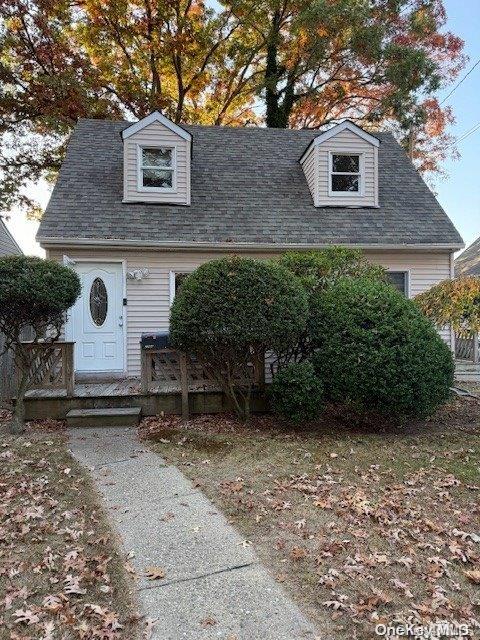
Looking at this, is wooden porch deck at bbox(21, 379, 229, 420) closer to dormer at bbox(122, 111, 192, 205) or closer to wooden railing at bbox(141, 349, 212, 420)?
wooden railing at bbox(141, 349, 212, 420)

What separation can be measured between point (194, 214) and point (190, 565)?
319 inches

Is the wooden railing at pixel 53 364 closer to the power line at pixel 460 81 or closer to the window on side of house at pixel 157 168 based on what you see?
the window on side of house at pixel 157 168

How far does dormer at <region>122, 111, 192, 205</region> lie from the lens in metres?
10.1

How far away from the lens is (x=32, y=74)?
16703mm

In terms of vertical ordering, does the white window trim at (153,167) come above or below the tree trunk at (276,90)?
below

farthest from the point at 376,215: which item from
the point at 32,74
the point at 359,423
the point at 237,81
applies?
the point at 32,74

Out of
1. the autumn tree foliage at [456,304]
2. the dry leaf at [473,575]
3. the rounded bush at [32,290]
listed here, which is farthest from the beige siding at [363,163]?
the dry leaf at [473,575]

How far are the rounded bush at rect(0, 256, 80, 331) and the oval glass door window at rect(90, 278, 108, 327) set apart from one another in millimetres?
2726

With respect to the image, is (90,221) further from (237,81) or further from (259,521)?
(237,81)

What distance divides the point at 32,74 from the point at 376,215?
14215mm

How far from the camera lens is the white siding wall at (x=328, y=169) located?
10797mm

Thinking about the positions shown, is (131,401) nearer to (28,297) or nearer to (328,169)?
(28,297)

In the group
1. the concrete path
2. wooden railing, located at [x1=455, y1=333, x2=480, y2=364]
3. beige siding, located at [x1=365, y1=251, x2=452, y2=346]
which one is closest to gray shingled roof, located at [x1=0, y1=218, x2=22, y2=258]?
beige siding, located at [x1=365, y1=251, x2=452, y2=346]

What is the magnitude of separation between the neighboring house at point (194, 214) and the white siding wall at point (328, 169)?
25mm
